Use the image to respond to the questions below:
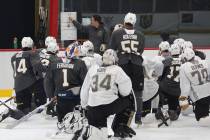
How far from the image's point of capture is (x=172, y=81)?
254 inches

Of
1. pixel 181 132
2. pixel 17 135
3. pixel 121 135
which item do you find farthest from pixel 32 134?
pixel 181 132

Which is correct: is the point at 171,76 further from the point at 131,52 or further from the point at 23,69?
the point at 23,69

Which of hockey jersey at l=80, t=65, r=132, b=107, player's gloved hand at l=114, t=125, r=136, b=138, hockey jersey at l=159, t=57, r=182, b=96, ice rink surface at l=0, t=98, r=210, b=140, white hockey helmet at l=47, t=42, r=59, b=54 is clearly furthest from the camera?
hockey jersey at l=159, t=57, r=182, b=96

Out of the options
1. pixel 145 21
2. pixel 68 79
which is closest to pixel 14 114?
pixel 68 79

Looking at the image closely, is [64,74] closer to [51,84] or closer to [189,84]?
[51,84]

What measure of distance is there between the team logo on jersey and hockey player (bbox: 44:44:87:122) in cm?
612

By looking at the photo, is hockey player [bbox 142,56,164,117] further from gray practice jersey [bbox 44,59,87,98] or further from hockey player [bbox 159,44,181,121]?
gray practice jersey [bbox 44,59,87,98]

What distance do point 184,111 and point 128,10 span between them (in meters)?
5.27

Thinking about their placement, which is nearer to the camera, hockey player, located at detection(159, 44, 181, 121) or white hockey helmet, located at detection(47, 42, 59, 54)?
white hockey helmet, located at detection(47, 42, 59, 54)

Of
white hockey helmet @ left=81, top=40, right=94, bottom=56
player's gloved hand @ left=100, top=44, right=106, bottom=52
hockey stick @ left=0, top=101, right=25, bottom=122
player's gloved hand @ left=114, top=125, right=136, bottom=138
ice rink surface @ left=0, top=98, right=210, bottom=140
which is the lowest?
ice rink surface @ left=0, top=98, right=210, bottom=140

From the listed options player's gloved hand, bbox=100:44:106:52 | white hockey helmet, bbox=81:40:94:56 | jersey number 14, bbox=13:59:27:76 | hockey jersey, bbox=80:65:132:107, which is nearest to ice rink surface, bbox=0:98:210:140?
jersey number 14, bbox=13:59:27:76

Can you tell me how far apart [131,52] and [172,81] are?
31.4 inches

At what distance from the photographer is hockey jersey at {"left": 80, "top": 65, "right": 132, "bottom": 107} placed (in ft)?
16.5

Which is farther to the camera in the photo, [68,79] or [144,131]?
[144,131]
